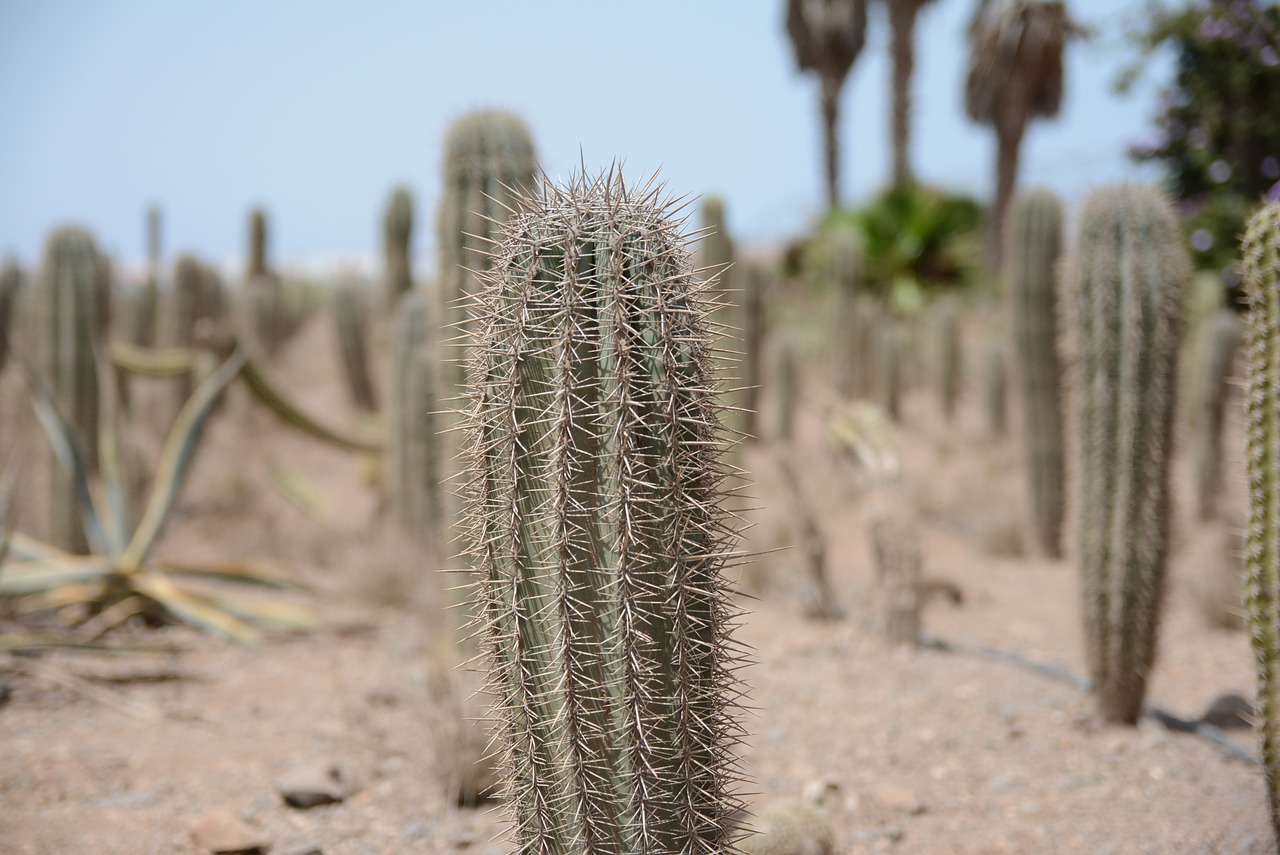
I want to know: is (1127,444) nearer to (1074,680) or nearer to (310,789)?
(1074,680)

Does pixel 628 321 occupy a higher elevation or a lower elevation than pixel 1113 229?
lower

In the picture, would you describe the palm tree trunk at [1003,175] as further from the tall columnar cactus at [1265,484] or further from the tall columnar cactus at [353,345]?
the tall columnar cactus at [1265,484]

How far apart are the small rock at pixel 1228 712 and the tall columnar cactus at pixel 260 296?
441 inches

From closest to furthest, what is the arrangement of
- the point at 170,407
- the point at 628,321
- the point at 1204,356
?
the point at 628,321 < the point at 1204,356 < the point at 170,407

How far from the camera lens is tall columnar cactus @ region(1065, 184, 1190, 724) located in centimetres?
386

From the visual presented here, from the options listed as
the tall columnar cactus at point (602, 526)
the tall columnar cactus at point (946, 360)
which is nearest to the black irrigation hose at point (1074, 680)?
the tall columnar cactus at point (602, 526)

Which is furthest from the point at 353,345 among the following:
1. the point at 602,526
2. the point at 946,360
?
the point at 602,526

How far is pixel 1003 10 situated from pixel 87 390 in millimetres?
19886

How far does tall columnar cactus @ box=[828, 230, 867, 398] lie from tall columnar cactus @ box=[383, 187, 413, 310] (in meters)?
5.15

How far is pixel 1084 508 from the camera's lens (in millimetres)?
4023

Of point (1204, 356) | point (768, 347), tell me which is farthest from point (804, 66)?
point (1204, 356)

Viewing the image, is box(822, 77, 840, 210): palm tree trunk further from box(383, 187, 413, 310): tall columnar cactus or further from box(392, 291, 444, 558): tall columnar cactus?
box(392, 291, 444, 558): tall columnar cactus

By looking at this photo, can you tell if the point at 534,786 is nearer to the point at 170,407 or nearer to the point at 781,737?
the point at 781,737

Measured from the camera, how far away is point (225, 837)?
3.01 metres
